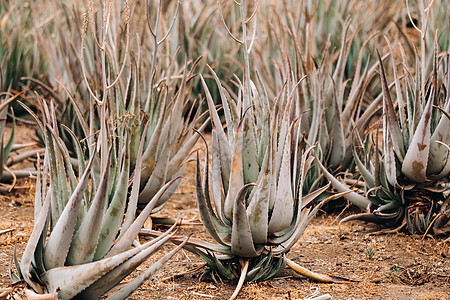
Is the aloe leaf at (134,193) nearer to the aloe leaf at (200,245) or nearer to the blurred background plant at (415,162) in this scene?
the aloe leaf at (200,245)

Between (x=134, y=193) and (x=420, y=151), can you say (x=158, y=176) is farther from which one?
(x=420, y=151)

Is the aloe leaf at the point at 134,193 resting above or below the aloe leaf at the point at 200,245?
above

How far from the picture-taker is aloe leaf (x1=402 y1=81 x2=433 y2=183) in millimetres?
2916

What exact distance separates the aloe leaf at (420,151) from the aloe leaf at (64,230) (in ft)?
5.74

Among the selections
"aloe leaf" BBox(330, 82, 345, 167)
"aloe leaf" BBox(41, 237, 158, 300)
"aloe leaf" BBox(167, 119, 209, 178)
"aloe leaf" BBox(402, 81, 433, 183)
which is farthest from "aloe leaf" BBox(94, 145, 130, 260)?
"aloe leaf" BBox(330, 82, 345, 167)

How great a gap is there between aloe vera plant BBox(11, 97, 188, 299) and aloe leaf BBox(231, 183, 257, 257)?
0.37m

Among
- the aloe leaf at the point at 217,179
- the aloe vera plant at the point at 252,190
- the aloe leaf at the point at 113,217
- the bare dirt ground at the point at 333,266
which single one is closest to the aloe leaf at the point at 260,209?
the aloe vera plant at the point at 252,190

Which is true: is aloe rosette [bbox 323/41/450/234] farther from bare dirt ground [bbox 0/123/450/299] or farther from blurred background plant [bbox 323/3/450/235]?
bare dirt ground [bbox 0/123/450/299]

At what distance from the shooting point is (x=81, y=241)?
77.5 inches

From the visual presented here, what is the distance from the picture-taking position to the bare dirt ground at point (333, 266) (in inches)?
96.1

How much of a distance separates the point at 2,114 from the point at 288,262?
2164 millimetres

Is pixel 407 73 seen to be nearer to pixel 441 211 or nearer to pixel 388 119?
pixel 388 119

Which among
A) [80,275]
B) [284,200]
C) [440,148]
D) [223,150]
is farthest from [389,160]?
[80,275]

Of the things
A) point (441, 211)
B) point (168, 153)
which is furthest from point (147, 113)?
point (441, 211)
